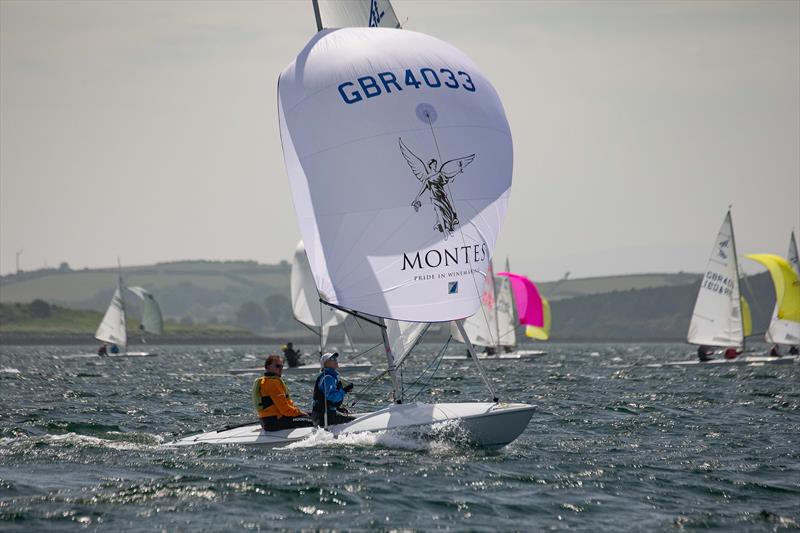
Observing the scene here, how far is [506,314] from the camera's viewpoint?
6706 cm

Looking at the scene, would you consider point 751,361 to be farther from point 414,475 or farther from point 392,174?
point 414,475

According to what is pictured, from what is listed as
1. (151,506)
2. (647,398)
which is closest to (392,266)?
(151,506)

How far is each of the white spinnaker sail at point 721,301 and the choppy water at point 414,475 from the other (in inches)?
1023

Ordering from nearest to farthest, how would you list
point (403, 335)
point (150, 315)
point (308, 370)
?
1. point (403, 335)
2. point (308, 370)
3. point (150, 315)

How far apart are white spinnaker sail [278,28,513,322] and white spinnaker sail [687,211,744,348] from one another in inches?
1349

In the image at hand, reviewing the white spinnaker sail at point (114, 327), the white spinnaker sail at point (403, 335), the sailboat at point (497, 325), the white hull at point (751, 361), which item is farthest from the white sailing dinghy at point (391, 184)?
the white spinnaker sail at point (114, 327)

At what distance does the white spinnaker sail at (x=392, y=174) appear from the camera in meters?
18.1

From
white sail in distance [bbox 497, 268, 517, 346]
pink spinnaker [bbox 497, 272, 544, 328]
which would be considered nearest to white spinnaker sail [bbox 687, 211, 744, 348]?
white sail in distance [bbox 497, 268, 517, 346]

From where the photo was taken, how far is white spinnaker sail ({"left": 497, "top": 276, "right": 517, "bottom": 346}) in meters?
66.4

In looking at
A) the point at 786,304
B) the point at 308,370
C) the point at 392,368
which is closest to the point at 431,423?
the point at 392,368

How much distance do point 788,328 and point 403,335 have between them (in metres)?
38.9

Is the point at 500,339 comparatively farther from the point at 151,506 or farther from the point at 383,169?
the point at 151,506

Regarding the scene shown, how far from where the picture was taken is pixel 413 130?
18547mm

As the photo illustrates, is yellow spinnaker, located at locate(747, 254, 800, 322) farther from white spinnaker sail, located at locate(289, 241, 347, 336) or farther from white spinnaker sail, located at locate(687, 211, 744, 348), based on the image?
white spinnaker sail, located at locate(289, 241, 347, 336)
